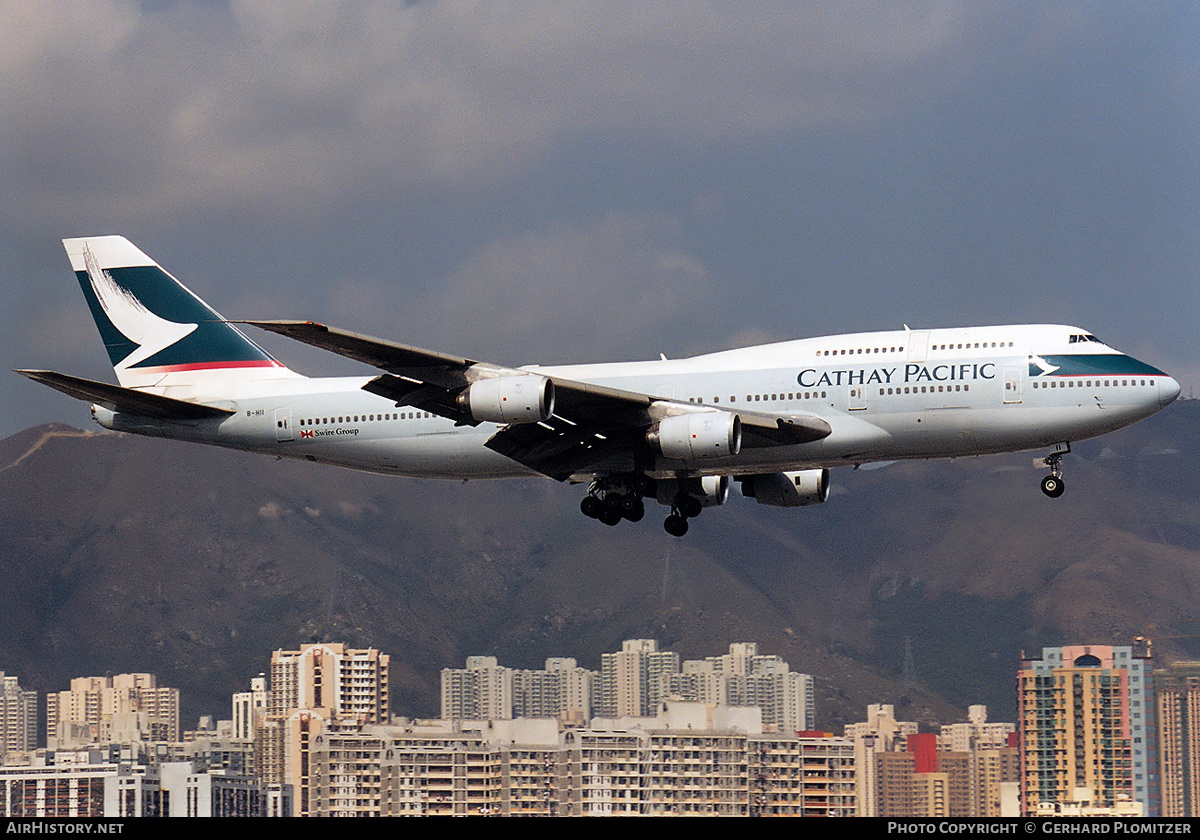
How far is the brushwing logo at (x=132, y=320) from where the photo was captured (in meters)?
44.7

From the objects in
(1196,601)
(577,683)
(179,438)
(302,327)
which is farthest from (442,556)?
(302,327)

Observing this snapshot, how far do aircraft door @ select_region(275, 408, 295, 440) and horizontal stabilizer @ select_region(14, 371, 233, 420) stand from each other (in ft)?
4.65

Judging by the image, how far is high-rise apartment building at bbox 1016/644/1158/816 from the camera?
92.9 m

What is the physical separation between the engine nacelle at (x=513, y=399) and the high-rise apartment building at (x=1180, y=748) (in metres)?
69.1

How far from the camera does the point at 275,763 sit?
9644cm

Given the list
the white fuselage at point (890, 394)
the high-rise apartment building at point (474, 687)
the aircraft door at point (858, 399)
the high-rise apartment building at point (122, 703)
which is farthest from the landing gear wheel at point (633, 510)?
the high-rise apartment building at point (122, 703)

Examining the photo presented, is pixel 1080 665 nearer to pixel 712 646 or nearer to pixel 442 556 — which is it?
pixel 712 646

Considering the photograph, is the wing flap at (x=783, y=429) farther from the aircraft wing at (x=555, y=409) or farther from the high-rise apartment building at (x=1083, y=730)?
the high-rise apartment building at (x=1083, y=730)

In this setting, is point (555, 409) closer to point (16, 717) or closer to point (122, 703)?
point (122, 703)

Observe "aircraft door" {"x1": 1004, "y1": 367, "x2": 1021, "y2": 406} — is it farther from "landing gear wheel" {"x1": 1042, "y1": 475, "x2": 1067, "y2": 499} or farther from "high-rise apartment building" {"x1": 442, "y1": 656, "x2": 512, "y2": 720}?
"high-rise apartment building" {"x1": 442, "y1": 656, "x2": 512, "y2": 720}

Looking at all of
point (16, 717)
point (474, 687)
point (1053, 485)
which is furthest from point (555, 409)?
point (16, 717)

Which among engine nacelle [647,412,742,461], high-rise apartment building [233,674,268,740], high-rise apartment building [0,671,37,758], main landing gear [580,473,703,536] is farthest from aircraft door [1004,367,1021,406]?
high-rise apartment building [0,671,37,758]

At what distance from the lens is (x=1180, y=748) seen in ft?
Answer: 306

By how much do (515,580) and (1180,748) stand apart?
134 ft
